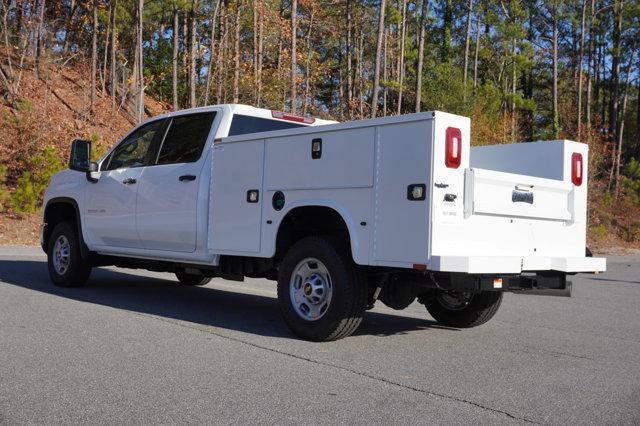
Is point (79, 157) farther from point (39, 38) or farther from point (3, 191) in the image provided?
point (39, 38)

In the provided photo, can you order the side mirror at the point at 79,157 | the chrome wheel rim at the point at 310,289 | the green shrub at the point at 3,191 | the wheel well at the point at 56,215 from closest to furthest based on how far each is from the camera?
the chrome wheel rim at the point at 310,289
the side mirror at the point at 79,157
the wheel well at the point at 56,215
the green shrub at the point at 3,191

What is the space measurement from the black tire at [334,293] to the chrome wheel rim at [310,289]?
34 millimetres

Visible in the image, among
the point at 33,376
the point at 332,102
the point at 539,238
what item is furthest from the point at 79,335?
the point at 332,102

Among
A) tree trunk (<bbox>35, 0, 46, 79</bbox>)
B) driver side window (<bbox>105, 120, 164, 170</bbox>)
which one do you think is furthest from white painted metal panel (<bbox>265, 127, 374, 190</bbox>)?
tree trunk (<bbox>35, 0, 46, 79</bbox>)

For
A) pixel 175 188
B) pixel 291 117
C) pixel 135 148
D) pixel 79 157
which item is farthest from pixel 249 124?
pixel 79 157

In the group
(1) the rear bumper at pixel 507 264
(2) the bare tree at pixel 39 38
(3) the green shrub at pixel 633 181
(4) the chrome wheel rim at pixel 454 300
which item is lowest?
(4) the chrome wheel rim at pixel 454 300

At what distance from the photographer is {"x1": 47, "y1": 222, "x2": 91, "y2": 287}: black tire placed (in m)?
9.34

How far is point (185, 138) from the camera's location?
8.09 m

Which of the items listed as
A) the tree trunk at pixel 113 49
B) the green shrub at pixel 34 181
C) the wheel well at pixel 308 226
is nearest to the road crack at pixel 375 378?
the wheel well at pixel 308 226

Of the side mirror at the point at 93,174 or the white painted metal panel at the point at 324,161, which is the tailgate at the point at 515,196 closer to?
the white painted metal panel at the point at 324,161

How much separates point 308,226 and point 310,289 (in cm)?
67

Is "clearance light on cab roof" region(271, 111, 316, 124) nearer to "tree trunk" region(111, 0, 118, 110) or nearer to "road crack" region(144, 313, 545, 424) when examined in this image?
"road crack" region(144, 313, 545, 424)

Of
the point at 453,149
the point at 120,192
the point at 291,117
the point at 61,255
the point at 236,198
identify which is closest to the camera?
the point at 453,149

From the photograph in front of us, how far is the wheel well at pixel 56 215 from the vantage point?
9852 mm
